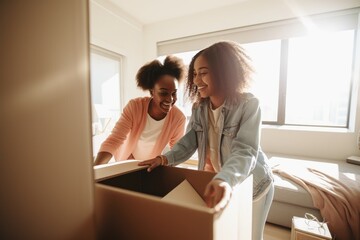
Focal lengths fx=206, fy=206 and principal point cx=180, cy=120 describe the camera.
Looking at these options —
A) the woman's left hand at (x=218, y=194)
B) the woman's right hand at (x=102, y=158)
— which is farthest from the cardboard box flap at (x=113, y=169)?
the woman's right hand at (x=102, y=158)

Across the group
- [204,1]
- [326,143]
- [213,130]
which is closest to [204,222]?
[213,130]

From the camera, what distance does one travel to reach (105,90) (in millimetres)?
2641

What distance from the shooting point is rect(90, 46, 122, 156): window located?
245 cm

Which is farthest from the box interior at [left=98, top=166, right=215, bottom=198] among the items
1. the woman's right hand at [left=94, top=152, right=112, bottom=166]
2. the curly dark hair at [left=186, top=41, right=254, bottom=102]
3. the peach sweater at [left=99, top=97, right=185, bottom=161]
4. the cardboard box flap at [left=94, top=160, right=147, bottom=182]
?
the peach sweater at [left=99, top=97, right=185, bottom=161]

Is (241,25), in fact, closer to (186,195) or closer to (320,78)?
(320,78)

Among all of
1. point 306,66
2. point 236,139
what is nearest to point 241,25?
point 306,66

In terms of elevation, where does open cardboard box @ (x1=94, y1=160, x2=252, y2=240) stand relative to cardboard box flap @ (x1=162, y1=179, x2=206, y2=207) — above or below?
above

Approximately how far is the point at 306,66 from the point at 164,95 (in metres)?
2.06

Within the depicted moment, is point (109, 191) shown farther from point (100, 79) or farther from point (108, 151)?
point (100, 79)

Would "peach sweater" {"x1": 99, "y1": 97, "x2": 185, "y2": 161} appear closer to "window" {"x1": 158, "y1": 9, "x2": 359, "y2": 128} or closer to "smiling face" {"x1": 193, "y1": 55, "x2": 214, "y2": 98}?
"smiling face" {"x1": 193, "y1": 55, "x2": 214, "y2": 98}

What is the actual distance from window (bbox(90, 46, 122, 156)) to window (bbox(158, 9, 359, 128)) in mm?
1352

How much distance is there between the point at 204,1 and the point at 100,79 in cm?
159

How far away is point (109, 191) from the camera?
30 centimetres

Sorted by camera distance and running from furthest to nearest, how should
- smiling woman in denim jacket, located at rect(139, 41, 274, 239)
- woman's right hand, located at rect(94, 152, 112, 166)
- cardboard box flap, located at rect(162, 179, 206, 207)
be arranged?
woman's right hand, located at rect(94, 152, 112, 166)
smiling woman in denim jacket, located at rect(139, 41, 274, 239)
cardboard box flap, located at rect(162, 179, 206, 207)
